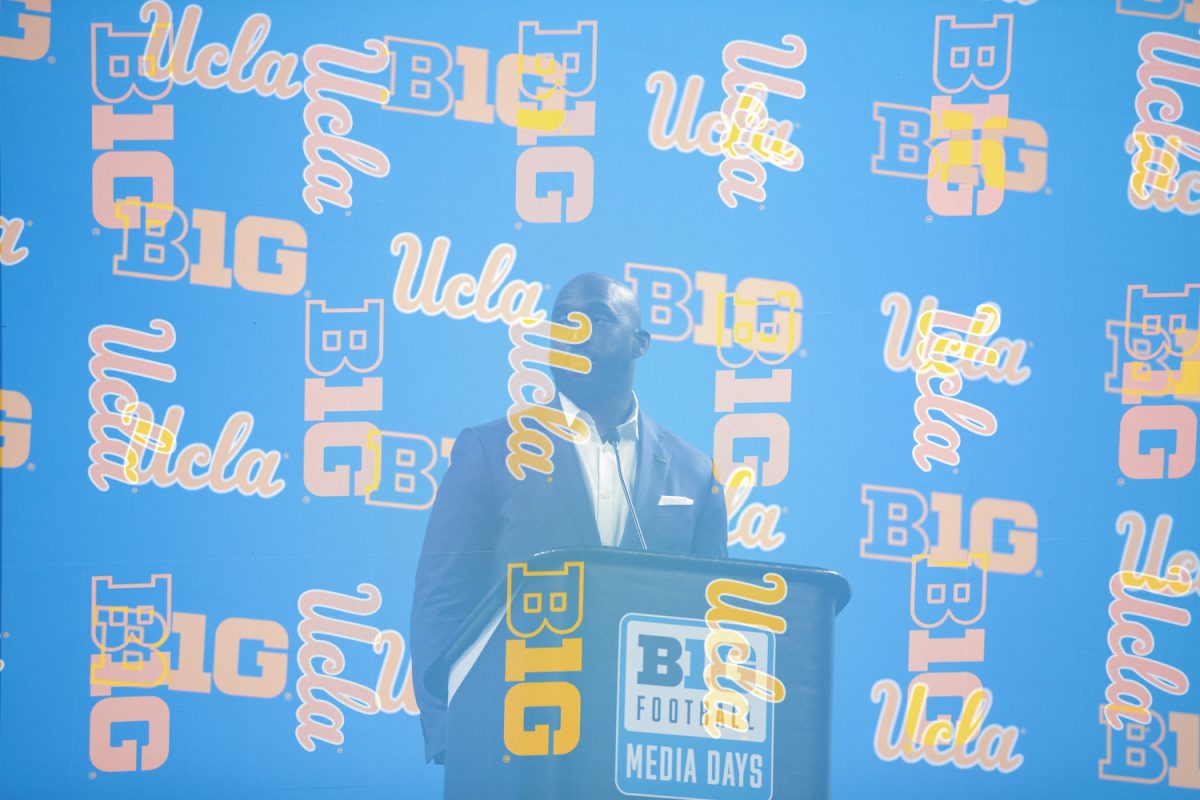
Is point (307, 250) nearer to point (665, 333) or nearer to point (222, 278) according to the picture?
point (222, 278)

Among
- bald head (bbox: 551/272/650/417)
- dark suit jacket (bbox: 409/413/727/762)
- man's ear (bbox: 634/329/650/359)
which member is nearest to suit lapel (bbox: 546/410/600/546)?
dark suit jacket (bbox: 409/413/727/762)

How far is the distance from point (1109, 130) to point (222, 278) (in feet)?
7.82

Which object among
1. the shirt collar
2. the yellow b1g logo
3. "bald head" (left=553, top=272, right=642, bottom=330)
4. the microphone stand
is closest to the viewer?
the yellow b1g logo

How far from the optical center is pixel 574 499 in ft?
10.6

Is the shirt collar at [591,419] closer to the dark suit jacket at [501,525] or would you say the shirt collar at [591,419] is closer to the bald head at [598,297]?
the dark suit jacket at [501,525]

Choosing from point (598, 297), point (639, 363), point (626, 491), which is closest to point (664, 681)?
point (626, 491)

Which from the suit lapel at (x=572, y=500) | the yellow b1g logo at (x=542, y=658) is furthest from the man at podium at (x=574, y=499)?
the yellow b1g logo at (x=542, y=658)

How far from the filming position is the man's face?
3318mm

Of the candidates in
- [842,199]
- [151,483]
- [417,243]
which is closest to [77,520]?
[151,483]

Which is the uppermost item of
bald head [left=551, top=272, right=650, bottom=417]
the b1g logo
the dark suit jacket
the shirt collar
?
bald head [left=551, top=272, right=650, bottom=417]

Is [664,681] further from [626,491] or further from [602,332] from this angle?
[602,332]

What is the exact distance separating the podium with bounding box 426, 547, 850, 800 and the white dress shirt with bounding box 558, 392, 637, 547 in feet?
1.56

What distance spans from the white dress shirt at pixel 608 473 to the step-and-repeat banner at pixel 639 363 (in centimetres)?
9

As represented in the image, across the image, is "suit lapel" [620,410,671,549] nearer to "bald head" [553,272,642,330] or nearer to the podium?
"bald head" [553,272,642,330]
